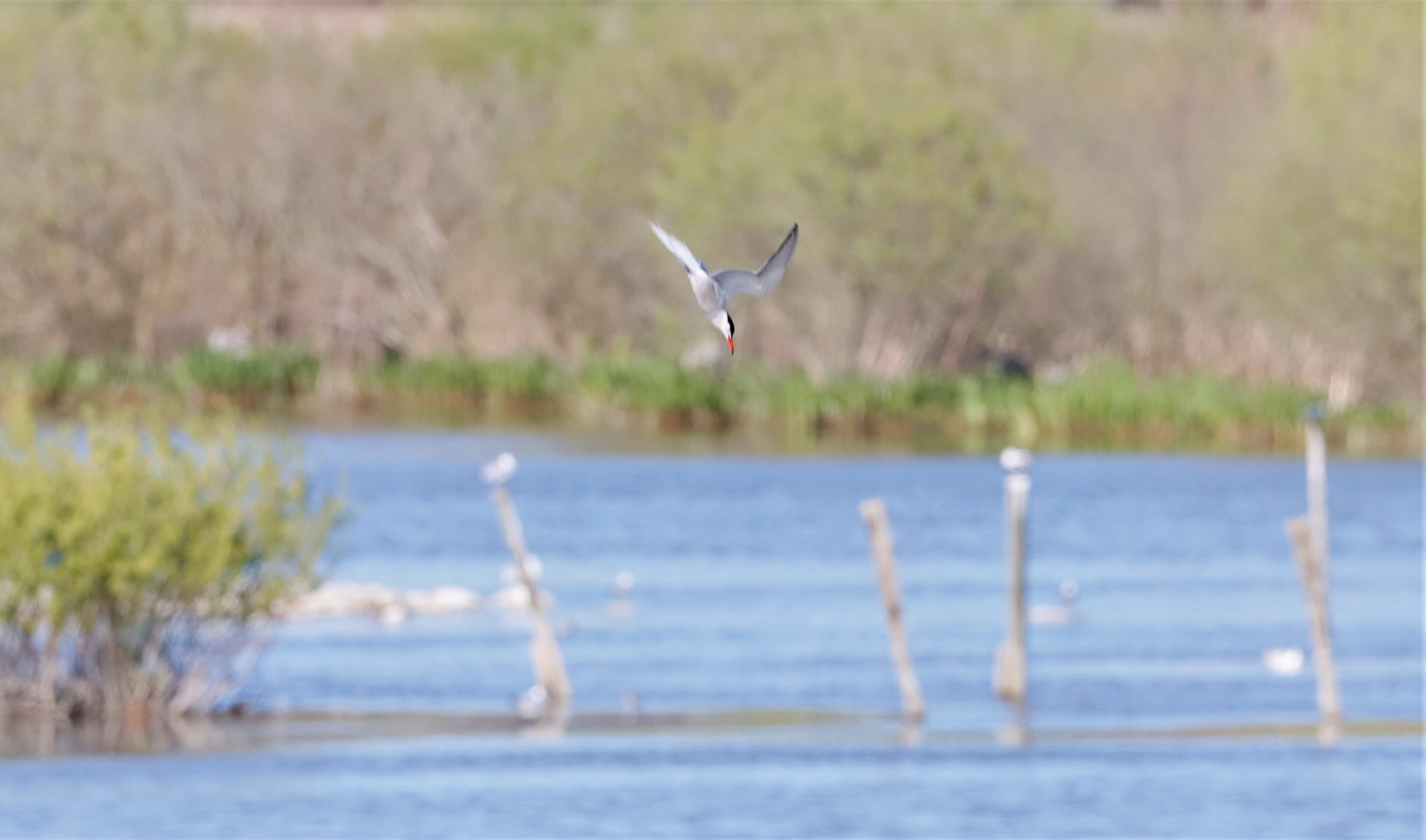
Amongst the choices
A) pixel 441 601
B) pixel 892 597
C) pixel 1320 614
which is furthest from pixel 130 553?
pixel 441 601

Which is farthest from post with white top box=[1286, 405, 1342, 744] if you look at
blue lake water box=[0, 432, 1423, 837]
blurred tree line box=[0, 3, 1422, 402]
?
blurred tree line box=[0, 3, 1422, 402]

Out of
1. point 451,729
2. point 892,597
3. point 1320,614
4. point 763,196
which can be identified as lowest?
point 451,729

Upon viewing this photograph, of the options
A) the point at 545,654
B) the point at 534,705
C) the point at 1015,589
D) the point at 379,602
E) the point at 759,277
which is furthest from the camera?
the point at 379,602

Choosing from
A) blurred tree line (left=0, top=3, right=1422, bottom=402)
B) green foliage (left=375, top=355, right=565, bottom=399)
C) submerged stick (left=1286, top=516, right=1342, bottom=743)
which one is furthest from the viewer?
green foliage (left=375, top=355, right=565, bottom=399)

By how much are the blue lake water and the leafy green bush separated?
803mm

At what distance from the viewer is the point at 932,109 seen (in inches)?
2613

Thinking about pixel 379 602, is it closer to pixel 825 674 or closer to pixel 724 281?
pixel 825 674

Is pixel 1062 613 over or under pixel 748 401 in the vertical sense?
under

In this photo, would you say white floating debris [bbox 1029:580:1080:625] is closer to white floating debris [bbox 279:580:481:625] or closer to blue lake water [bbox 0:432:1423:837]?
blue lake water [bbox 0:432:1423:837]

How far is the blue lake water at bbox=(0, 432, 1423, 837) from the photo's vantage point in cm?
2278

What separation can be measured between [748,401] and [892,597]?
4096 centimetres

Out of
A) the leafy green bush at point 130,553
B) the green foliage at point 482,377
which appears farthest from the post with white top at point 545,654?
the green foliage at point 482,377

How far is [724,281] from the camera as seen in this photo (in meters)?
7.57

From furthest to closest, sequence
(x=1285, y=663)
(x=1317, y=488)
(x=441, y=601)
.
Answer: (x=441, y=601) → (x=1285, y=663) → (x=1317, y=488)
